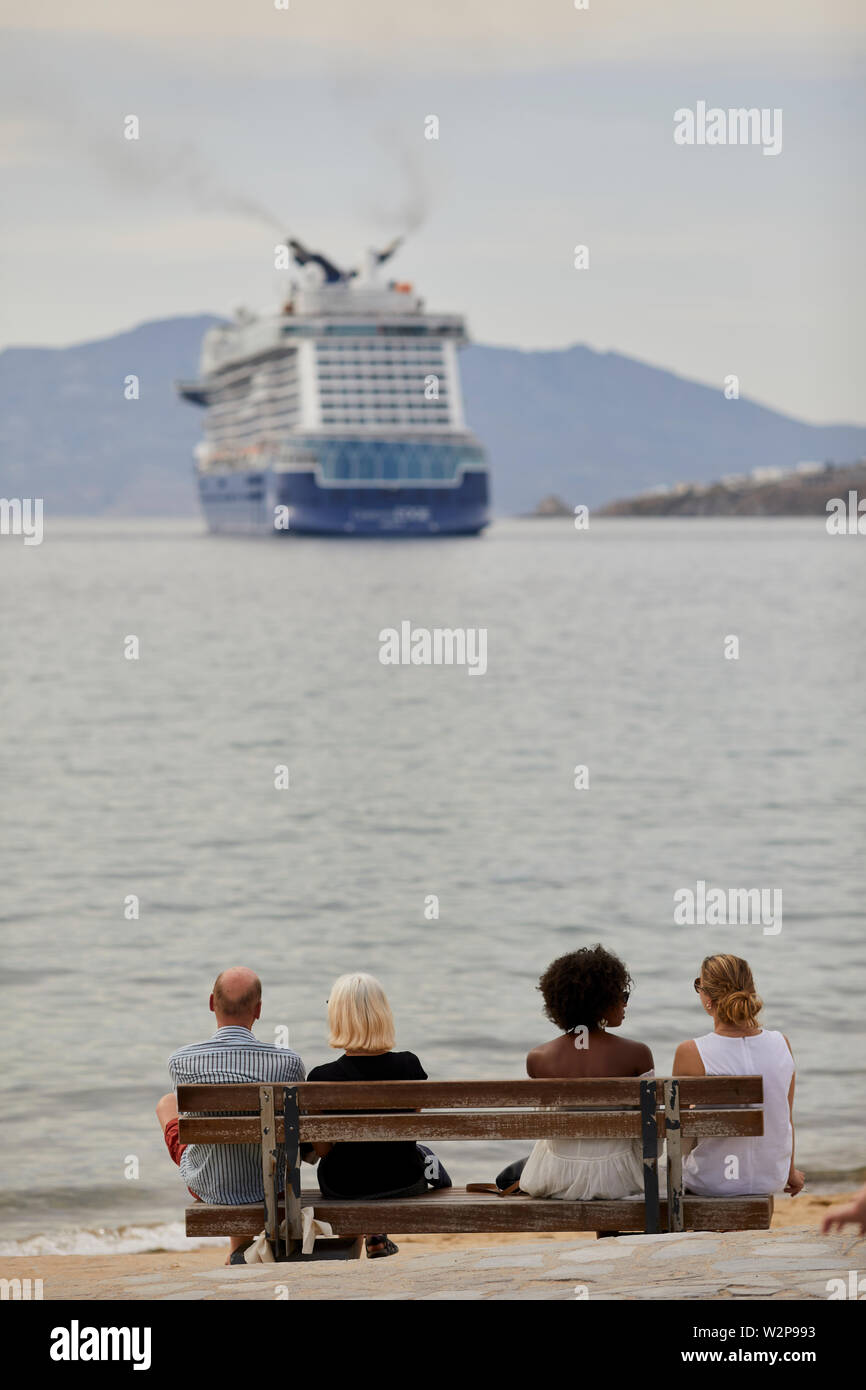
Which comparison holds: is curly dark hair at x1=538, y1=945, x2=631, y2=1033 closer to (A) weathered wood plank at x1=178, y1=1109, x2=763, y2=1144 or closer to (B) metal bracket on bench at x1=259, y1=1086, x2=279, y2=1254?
(A) weathered wood plank at x1=178, y1=1109, x2=763, y2=1144

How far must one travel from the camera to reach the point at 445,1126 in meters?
4.27

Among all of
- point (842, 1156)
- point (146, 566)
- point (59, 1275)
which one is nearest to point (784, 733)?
point (842, 1156)

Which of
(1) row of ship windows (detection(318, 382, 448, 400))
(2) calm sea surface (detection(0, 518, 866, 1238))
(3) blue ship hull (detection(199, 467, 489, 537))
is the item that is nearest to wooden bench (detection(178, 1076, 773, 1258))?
(2) calm sea surface (detection(0, 518, 866, 1238))

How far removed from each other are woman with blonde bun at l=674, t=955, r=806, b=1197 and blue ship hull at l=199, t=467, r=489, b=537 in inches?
3162

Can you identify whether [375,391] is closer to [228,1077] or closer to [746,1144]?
[228,1077]

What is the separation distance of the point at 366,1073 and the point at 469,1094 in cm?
37

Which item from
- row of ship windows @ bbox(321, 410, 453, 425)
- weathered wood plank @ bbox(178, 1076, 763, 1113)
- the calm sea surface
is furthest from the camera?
row of ship windows @ bbox(321, 410, 453, 425)

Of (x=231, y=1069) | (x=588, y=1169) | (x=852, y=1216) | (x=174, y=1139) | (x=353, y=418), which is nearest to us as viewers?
(x=852, y=1216)

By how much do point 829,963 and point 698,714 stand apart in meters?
22.9

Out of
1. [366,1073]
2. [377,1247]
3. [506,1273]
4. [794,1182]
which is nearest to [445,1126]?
[366,1073]

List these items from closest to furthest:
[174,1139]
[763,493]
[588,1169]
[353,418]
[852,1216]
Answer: [852,1216]
[588,1169]
[174,1139]
[353,418]
[763,493]

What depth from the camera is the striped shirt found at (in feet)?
14.9

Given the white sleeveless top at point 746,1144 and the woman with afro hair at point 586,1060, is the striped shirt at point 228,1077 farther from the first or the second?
the white sleeveless top at point 746,1144
